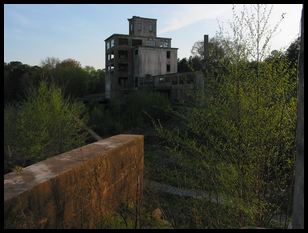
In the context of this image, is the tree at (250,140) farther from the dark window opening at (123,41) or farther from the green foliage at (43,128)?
the dark window opening at (123,41)

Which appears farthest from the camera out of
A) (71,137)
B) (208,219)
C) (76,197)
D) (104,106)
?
(104,106)

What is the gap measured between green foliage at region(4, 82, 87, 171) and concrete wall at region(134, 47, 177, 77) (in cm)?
3440

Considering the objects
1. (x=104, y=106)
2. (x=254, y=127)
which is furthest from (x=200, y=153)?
(x=104, y=106)

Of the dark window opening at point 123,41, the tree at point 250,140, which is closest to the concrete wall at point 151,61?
the dark window opening at point 123,41

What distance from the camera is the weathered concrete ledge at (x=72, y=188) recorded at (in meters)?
3.11

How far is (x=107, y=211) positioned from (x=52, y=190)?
159 centimetres

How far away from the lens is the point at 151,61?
47.5 meters

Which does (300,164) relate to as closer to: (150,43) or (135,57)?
(135,57)

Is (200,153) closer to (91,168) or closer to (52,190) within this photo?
(91,168)

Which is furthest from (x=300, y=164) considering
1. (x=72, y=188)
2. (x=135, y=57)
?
(x=135, y=57)

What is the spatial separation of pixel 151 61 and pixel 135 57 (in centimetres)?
224

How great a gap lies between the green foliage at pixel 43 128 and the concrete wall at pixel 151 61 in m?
34.4

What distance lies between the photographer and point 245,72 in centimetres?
595

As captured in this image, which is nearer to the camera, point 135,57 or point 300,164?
point 300,164
